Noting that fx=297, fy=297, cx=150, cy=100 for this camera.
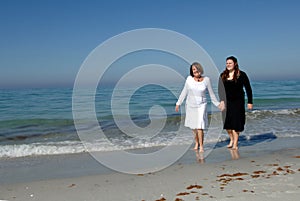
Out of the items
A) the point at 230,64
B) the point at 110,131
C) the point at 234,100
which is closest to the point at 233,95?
the point at 234,100

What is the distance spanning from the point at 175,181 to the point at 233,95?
9.05 ft

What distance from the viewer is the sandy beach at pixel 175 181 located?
3.61 meters

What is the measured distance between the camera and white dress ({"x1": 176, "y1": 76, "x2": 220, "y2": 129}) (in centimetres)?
581

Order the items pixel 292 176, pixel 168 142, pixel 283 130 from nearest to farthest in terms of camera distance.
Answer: pixel 292 176, pixel 168 142, pixel 283 130

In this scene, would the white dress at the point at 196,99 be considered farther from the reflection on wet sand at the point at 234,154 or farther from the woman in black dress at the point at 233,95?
the reflection on wet sand at the point at 234,154

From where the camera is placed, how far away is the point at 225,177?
4246 millimetres

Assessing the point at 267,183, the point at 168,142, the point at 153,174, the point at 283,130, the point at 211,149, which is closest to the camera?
the point at 267,183

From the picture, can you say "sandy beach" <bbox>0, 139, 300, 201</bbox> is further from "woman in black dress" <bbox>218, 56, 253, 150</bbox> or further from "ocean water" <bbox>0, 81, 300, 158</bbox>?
"ocean water" <bbox>0, 81, 300, 158</bbox>

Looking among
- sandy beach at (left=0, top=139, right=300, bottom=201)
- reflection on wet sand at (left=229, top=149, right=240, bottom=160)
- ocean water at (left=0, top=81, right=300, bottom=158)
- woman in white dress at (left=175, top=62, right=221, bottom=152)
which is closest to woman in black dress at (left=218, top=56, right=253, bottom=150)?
reflection on wet sand at (left=229, top=149, right=240, bottom=160)

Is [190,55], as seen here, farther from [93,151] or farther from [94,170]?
[93,151]

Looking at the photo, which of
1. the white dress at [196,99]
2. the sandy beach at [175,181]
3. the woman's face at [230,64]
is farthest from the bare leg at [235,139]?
the woman's face at [230,64]

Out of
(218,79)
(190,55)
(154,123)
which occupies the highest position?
(190,55)

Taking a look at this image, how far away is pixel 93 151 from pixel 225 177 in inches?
136

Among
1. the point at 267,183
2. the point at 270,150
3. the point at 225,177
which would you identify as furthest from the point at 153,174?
the point at 270,150
